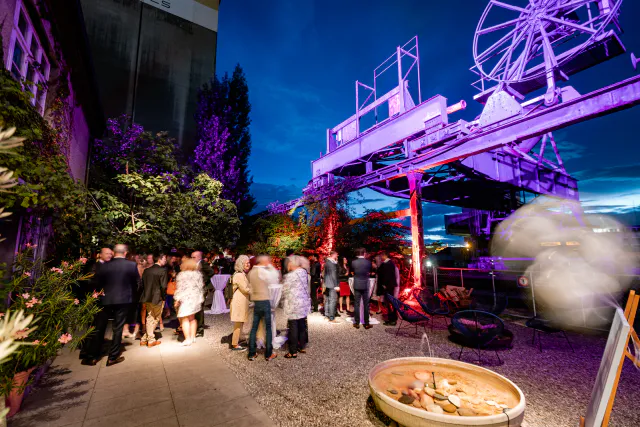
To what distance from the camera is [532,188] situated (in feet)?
54.7

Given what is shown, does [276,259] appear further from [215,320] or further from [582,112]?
[582,112]

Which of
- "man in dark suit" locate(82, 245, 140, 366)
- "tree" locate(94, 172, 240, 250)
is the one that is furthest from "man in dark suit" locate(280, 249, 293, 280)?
"man in dark suit" locate(82, 245, 140, 366)

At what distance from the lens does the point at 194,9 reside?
1716 cm

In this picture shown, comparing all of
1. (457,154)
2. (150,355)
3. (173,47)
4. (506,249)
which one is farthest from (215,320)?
(506,249)

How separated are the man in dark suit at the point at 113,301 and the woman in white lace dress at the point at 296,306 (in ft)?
9.56

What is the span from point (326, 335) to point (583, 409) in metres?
4.64

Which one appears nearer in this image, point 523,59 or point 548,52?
point 548,52

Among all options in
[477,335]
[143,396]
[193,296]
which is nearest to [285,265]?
[193,296]

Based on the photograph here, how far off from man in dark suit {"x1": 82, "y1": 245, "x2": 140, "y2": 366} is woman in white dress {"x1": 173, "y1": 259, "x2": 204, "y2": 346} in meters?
0.99

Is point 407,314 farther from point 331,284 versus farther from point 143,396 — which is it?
point 143,396

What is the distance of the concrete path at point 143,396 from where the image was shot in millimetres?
3443

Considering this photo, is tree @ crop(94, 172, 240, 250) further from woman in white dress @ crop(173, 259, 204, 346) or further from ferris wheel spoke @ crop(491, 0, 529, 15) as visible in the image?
ferris wheel spoke @ crop(491, 0, 529, 15)

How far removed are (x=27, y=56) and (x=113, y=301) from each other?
15.4 feet

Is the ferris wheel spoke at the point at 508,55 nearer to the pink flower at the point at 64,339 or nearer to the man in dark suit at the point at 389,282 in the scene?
the man in dark suit at the point at 389,282
